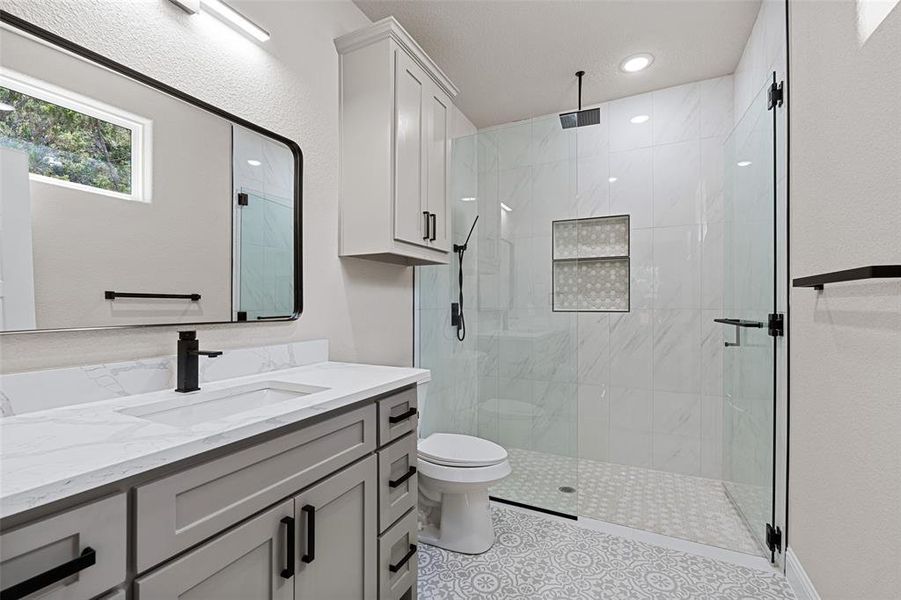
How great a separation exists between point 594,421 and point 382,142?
2.40m

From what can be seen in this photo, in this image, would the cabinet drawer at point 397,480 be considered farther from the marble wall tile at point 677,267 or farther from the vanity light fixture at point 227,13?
the marble wall tile at point 677,267

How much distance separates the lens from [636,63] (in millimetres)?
2566

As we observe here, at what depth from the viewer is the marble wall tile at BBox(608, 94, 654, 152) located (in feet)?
9.73

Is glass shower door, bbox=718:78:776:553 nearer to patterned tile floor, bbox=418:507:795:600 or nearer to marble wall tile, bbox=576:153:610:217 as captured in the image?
patterned tile floor, bbox=418:507:795:600

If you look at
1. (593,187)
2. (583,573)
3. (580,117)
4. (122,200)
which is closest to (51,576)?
(122,200)

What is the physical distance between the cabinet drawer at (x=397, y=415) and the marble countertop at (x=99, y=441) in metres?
0.16

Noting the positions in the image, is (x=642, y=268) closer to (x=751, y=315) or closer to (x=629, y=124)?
(x=751, y=315)

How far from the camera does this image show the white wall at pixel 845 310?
1.04m

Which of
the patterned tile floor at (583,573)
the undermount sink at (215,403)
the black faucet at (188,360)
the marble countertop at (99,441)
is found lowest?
the patterned tile floor at (583,573)

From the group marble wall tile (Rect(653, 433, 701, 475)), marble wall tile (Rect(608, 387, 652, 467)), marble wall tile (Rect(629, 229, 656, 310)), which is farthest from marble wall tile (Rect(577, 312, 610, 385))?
marble wall tile (Rect(653, 433, 701, 475))

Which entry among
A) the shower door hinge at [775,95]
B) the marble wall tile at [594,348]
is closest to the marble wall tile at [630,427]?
the marble wall tile at [594,348]

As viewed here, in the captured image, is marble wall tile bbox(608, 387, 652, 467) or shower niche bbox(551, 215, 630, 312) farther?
shower niche bbox(551, 215, 630, 312)

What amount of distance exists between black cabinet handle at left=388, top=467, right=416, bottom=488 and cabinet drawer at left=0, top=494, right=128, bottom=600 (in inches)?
31.6

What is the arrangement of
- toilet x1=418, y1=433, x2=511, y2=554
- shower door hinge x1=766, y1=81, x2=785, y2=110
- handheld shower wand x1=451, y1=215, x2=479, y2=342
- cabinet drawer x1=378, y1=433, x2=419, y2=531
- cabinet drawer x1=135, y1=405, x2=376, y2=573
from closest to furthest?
cabinet drawer x1=135, y1=405, x2=376, y2=573, cabinet drawer x1=378, y1=433, x2=419, y2=531, shower door hinge x1=766, y1=81, x2=785, y2=110, toilet x1=418, y1=433, x2=511, y2=554, handheld shower wand x1=451, y1=215, x2=479, y2=342
